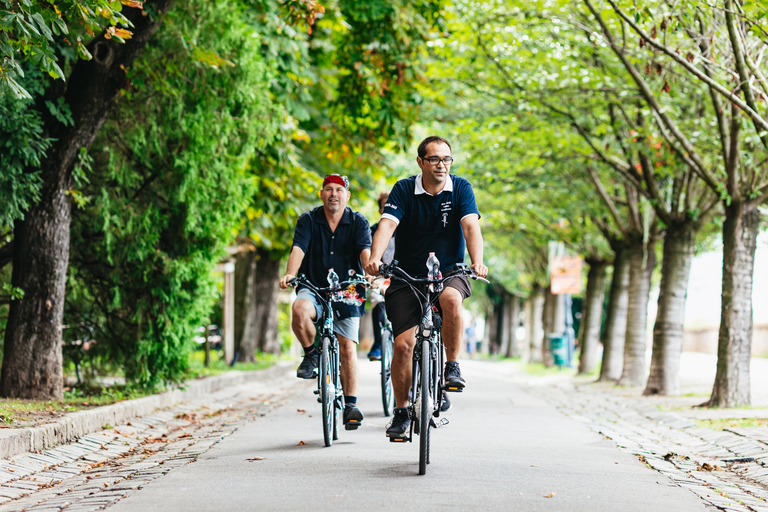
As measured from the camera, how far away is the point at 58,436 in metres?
7.58

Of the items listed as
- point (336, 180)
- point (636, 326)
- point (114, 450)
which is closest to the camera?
point (114, 450)

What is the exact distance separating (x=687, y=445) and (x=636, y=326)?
929 centimetres

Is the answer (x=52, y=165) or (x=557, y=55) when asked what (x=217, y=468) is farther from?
(x=557, y=55)

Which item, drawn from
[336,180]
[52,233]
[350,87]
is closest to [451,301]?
[336,180]

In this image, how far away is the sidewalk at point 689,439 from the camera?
647 centimetres

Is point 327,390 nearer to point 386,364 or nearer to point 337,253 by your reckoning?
point 337,253

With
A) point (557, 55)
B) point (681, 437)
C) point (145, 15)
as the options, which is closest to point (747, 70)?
point (681, 437)

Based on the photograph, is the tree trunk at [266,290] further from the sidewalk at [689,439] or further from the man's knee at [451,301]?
the man's knee at [451,301]

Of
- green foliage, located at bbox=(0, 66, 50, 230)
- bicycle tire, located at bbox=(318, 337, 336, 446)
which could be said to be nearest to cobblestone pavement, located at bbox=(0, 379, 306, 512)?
bicycle tire, located at bbox=(318, 337, 336, 446)

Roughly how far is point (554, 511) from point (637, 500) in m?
0.75

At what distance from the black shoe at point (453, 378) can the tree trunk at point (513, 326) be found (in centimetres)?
4075

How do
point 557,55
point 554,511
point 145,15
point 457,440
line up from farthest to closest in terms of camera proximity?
point 557,55 < point 145,15 < point 457,440 < point 554,511

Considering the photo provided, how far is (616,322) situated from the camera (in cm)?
2100

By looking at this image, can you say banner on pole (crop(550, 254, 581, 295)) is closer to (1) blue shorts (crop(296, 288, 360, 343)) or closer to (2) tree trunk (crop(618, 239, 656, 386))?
(2) tree trunk (crop(618, 239, 656, 386))
